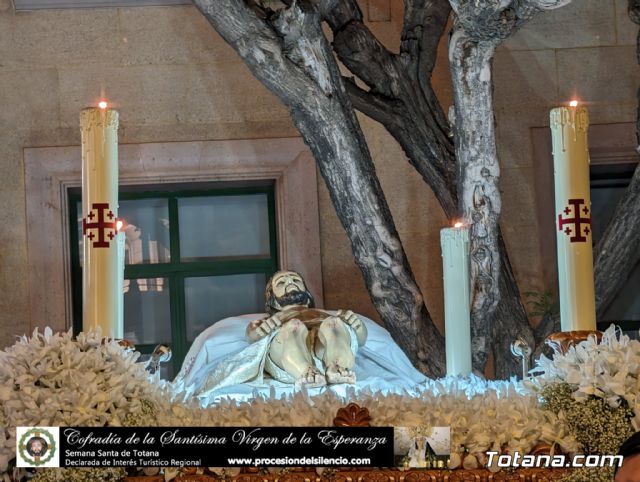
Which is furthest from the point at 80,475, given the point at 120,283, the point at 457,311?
the point at 457,311

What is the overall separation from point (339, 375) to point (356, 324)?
179mm

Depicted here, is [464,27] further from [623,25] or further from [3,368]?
[623,25]

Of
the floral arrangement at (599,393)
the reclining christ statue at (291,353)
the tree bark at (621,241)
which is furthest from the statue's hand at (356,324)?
the tree bark at (621,241)

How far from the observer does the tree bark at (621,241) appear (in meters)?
3.66

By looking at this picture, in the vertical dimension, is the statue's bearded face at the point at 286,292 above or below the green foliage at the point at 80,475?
above

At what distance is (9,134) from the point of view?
419cm

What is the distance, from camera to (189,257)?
4.34 metres

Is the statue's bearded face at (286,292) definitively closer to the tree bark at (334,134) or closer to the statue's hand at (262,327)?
the statue's hand at (262,327)

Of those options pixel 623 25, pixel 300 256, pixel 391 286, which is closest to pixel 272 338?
pixel 391 286

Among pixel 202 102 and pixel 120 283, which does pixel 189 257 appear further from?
pixel 120 283

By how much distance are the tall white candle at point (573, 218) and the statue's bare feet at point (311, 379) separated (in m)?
0.50

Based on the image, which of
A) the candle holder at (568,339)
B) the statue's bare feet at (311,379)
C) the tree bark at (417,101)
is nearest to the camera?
the candle holder at (568,339)

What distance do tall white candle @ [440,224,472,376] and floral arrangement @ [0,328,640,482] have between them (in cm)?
51

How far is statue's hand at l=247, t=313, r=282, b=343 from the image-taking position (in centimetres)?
269
